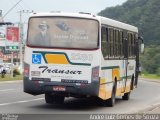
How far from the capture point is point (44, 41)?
1973 cm

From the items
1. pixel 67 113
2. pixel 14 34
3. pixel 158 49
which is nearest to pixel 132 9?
pixel 158 49

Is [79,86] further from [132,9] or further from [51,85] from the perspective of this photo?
[132,9]

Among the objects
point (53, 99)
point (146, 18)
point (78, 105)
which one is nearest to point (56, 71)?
point (53, 99)

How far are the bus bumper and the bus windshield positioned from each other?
1186 mm

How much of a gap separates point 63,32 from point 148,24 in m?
100

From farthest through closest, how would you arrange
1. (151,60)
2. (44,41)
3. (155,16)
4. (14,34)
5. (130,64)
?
(155,16) → (151,60) → (14,34) → (130,64) → (44,41)

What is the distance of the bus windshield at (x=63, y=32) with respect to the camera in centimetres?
1962

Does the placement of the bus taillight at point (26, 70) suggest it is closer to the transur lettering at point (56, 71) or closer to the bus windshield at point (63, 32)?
the transur lettering at point (56, 71)

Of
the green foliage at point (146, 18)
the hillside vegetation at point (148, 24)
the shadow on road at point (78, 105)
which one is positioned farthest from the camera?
the green foliage at point (146, 18)

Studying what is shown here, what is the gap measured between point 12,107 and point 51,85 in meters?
1.42

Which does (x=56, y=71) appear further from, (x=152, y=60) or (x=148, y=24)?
(x=148, y=24)

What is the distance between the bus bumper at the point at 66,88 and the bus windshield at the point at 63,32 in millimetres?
1186

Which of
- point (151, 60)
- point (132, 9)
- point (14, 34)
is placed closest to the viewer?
point (14, 34)

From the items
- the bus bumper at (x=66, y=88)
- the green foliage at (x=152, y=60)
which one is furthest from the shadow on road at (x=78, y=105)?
the green foliage at (x=152, y=60)
